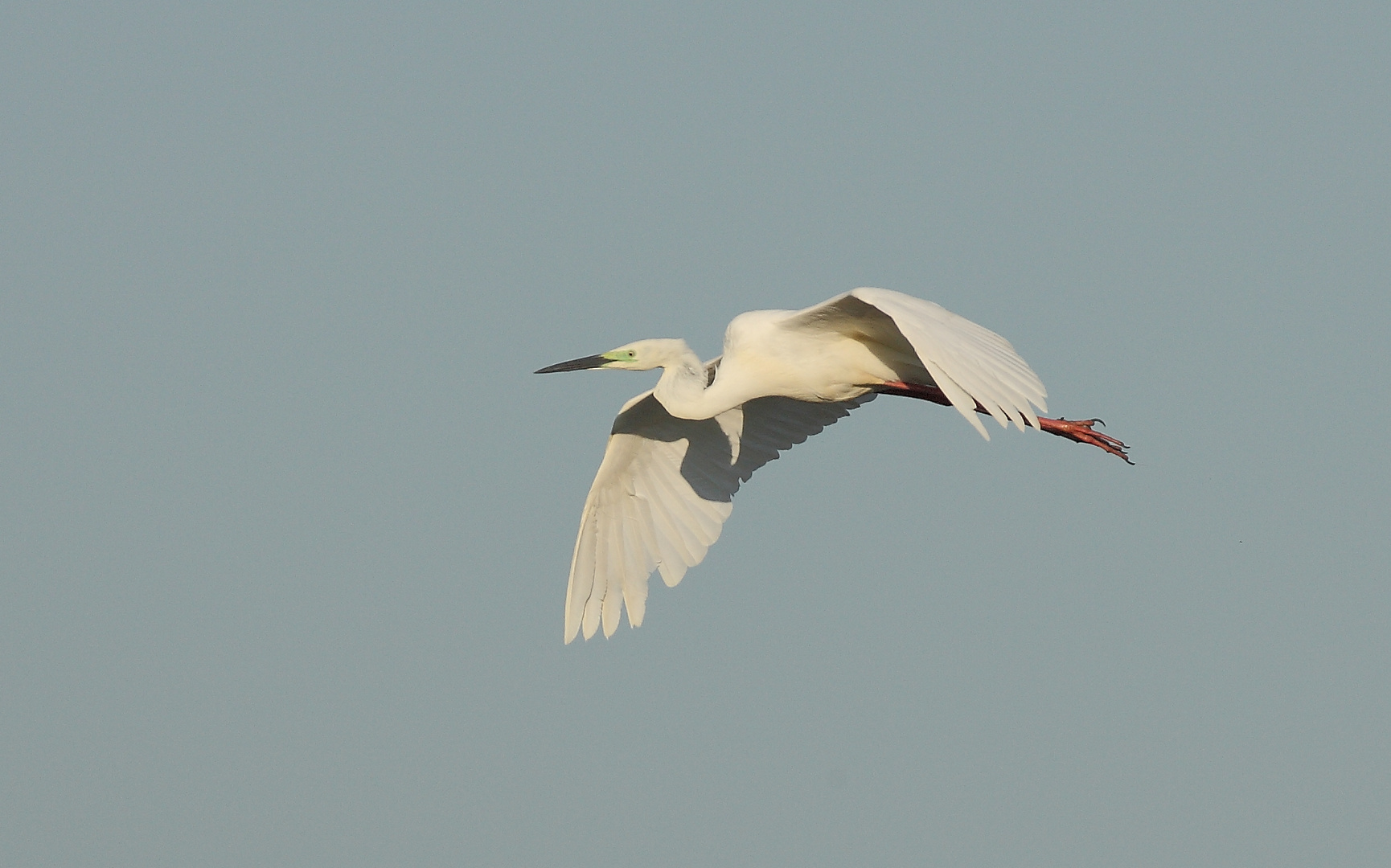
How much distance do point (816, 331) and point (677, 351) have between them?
1.42 m

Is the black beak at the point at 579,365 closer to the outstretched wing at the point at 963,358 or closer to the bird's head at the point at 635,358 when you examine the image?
the bird's head at the point at 635,358

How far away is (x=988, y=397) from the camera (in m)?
11.3

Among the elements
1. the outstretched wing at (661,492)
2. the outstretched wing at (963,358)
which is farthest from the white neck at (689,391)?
the outstretched wing at (963,358)

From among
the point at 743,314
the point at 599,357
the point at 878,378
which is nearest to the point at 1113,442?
the point at 878,378

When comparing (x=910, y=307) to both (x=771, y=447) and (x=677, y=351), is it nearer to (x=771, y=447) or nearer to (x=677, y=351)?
(x=677, y=351)

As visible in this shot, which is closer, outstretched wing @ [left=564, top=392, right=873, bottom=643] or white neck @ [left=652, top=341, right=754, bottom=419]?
white neck @ [left=652, top=341, right=754, bottom=419]

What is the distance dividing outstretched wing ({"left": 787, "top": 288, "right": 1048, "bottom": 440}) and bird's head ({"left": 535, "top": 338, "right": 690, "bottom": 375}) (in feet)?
6.99

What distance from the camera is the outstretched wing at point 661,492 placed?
1686cm

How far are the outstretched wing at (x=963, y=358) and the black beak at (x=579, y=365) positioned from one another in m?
2.93

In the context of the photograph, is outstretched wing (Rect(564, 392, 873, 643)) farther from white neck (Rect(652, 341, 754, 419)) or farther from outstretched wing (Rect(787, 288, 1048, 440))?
outstretched wing (Rect(787, 288, 1048, 440))

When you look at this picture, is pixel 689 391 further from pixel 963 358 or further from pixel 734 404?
pixel 963 358

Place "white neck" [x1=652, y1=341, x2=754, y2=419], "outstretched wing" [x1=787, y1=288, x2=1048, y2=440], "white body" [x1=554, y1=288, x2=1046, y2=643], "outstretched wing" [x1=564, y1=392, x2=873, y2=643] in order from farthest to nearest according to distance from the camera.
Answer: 1. "outstretched wing" [x1=564, y1=392, x2=873, y2=643]
2. "white neck" [x1=652, y1=341, x2=754, y2=419]
3. "white body" [x1=554, y1=288, x2=1046, y2=643]
4. "outstretched wing" [x1=787, y1=288, x2=1048, y2=440]

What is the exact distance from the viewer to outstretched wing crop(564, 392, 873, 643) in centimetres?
1686

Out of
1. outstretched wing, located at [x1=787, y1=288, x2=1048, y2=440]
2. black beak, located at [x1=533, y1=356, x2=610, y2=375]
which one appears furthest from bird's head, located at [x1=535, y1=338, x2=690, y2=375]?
outstretched wing, located at [x1=787, y1=288, x2=1048, y2=440]
